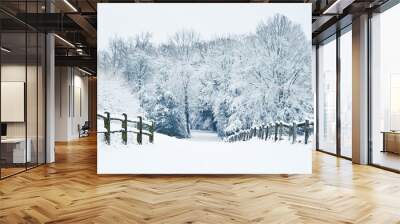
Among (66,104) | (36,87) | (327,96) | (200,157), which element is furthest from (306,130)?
(66,104)

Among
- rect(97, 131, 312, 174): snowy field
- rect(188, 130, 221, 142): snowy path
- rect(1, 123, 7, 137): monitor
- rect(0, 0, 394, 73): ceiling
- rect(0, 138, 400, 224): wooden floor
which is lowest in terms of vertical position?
rect(0, 138, 400, 224): wooden floor

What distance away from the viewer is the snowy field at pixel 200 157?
21.0 feet

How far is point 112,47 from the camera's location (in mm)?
6375

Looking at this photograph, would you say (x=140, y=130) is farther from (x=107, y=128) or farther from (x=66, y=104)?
(x=66, y=104)

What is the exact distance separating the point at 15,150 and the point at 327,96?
7.89 m

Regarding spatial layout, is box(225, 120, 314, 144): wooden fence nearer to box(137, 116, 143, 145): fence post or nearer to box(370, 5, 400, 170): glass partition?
box(137, 116, 143, 145): fence post

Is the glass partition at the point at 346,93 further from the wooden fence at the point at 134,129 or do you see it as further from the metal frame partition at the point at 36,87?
the metal frame partition at the point at 36,87

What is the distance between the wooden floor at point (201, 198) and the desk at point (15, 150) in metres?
0.34

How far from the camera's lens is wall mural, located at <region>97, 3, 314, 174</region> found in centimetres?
639

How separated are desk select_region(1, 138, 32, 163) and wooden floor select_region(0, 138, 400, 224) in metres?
0.34

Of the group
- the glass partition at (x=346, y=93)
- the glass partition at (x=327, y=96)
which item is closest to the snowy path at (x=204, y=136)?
the glass partition at (x=346, y=93)

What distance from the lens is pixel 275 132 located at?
255 inches

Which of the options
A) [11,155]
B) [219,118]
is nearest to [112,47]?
[219,118]

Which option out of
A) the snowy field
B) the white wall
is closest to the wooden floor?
the snowy field
